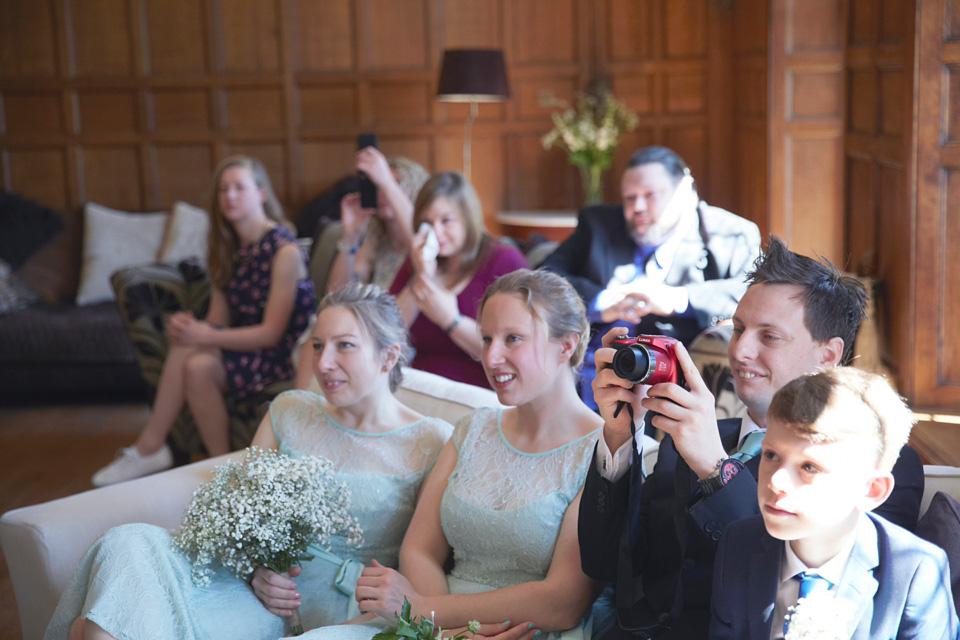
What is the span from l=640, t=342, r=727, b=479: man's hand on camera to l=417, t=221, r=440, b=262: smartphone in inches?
59.9

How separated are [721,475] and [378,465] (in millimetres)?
903

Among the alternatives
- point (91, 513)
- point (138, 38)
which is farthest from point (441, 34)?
point (91, 513)

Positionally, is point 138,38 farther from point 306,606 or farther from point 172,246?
point 306,606

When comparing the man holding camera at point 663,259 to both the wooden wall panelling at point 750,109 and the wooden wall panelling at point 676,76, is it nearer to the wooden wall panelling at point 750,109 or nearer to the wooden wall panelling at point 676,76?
the wooden wall panelling at point 750,109

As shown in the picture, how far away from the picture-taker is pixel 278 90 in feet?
19.5

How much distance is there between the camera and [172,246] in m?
5.30

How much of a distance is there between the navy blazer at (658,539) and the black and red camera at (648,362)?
0.17 m

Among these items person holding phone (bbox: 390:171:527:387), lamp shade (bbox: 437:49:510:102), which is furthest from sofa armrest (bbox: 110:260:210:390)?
lamp shade (bbox: 437:49:510:102)

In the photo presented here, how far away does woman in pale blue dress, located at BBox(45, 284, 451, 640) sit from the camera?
176cm

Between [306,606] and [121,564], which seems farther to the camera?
[306,606]

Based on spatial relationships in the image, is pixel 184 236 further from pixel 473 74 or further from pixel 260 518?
pixel 260 518

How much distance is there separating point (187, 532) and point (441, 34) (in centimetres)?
455

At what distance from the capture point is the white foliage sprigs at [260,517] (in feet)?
5.86

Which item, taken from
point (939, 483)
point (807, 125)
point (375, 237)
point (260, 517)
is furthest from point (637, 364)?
point (807, 125)
